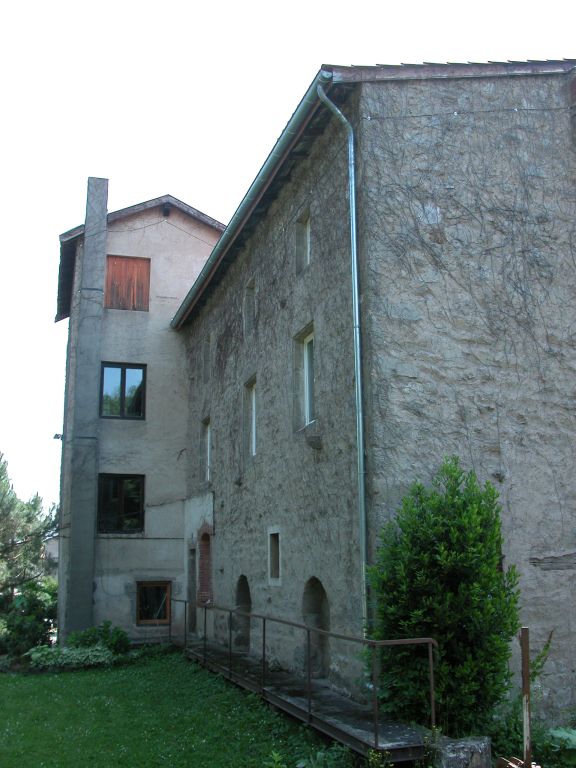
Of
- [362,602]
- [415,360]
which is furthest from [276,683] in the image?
[415,360]

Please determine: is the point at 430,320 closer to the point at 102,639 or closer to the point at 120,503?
the point at 102,639

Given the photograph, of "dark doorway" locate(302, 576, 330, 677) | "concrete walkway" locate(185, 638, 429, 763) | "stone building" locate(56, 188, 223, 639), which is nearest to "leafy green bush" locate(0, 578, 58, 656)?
"stone building" locate(56, 188, 223, 639)

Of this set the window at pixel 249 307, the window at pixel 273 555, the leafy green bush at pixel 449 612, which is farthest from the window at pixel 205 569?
the leafy green bush at pixel 449 612

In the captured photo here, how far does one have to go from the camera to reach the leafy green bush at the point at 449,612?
7.43 meters

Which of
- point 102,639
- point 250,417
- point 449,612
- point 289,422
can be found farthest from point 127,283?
point 449,612

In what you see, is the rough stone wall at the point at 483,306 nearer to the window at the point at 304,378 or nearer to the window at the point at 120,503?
the window at the point at 304,378

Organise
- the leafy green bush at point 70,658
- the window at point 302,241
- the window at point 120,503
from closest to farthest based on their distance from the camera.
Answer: the window at point 302,241 → the leafy green bush at point 70,658 → the window at point 120,503

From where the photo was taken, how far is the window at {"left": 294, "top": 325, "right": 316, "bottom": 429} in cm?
1168

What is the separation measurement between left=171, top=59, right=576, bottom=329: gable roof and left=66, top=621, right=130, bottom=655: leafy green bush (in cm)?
864

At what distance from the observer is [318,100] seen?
10.2 meters

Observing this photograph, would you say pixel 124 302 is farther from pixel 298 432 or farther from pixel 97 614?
pixel 298 432

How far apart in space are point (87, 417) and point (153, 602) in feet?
14.6

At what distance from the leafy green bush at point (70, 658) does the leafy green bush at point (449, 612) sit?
9.64m

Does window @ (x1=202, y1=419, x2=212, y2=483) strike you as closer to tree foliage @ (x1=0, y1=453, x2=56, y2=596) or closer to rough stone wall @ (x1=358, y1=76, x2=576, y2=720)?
rough stone wall @ (x1=358, y1=76, x2=576, y2=720)
